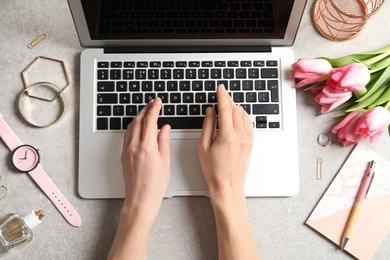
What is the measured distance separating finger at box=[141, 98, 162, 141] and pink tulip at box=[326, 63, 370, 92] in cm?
30

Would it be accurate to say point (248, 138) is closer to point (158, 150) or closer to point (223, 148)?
point (223, 148)

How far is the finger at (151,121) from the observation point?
0.78 m

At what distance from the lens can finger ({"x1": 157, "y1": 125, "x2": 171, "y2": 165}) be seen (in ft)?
2.59

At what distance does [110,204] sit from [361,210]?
45 cm

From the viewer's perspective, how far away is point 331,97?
78 centimetres

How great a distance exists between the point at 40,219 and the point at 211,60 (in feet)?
1.36

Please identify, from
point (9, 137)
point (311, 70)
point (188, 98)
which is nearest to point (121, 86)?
point (188, 98)

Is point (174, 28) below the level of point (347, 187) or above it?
above

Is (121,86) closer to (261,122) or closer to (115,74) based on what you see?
(115,74)

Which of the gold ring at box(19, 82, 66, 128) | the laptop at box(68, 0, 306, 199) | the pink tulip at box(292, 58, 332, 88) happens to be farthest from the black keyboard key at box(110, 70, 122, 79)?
the pink tulip at box(292, 58, 332, 88)

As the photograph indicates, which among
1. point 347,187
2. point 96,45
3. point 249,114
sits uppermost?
point 96,45

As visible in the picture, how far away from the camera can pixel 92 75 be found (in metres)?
0.82

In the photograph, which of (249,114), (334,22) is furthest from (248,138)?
(334,22)

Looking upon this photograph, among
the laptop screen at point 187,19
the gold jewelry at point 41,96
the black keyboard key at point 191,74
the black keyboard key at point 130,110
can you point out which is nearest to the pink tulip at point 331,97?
the laptop screen at point 187,19
